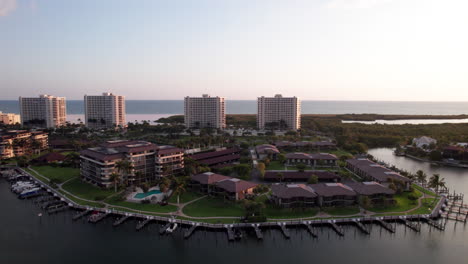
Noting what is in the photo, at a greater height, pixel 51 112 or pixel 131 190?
pixel 51 112

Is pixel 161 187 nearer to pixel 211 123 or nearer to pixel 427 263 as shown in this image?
pixel 427 263

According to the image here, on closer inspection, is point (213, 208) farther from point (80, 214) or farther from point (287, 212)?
point (80, 214)

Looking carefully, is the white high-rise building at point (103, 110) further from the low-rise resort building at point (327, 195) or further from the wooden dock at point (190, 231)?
the low-rise resort building at point (327, 195)

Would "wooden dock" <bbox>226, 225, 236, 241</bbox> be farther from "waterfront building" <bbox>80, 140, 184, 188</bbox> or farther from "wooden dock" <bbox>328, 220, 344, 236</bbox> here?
"waterfront building" <bbox>80, 140, 184, 188</bbox>

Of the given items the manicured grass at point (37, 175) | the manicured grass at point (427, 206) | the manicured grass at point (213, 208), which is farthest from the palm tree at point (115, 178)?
the manicured grass at point (427, 206)

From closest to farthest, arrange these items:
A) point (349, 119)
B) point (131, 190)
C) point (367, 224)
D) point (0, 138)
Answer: point (367, 224)
point (131, 190)
point (0, 138)
point (349, 119)

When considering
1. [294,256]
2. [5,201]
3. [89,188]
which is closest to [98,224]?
[89,188]

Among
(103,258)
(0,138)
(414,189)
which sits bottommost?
(103,258)
